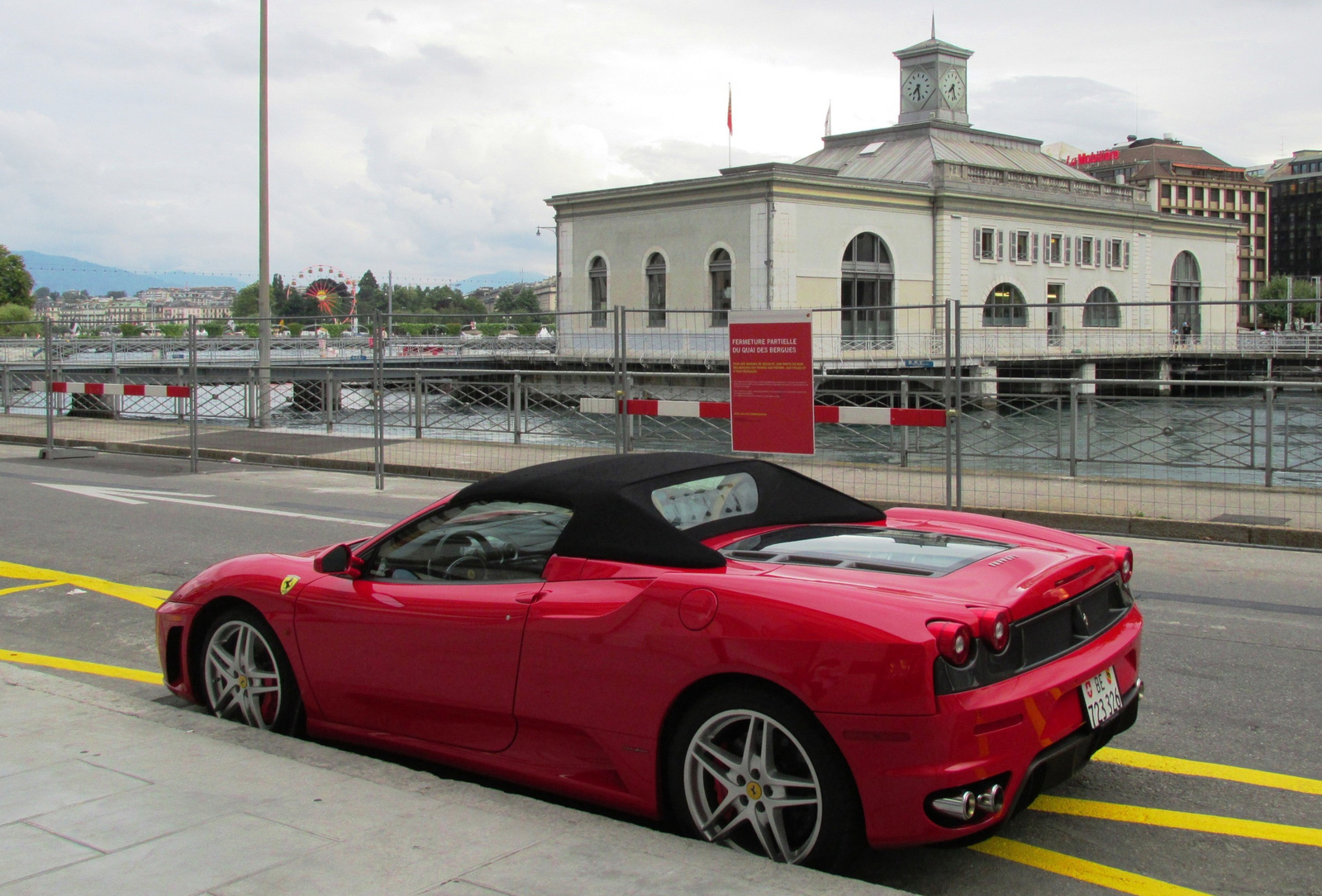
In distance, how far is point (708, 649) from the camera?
354 centimetres

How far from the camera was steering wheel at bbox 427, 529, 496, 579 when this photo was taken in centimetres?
445

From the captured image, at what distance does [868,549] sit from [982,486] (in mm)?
9057

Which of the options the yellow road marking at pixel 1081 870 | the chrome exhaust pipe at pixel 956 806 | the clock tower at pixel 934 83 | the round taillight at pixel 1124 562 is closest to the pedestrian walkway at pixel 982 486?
the round taillight at pixel 1124 562

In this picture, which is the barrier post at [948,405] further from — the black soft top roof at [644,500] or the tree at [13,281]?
the tree at [13,281]

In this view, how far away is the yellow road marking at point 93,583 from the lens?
8.05 metres

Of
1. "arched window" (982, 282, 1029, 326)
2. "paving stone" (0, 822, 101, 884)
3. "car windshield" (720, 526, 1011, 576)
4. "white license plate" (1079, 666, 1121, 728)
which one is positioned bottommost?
"paving stone" (0, 822, 101, 884)

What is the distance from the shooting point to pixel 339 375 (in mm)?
19969

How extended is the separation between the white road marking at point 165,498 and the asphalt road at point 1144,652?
0.04 m

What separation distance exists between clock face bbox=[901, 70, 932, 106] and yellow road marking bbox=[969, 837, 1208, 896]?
7118 centimetres

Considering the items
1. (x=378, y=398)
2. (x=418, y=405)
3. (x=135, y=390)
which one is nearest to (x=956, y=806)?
(x=378, y=398)

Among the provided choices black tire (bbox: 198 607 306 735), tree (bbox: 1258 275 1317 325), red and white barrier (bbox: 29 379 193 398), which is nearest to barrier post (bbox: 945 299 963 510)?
tree (bbox: 1258 275 1317 325)

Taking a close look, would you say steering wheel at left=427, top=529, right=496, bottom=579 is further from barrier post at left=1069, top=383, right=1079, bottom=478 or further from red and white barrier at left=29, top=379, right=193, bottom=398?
red and white barrier at left=29, top=379, right=193, bottom=398

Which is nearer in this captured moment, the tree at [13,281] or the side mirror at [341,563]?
the side mirror at [341,563]

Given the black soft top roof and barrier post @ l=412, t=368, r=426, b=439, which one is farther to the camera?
barrier post @ l=412, t=368, r=426, b=439
